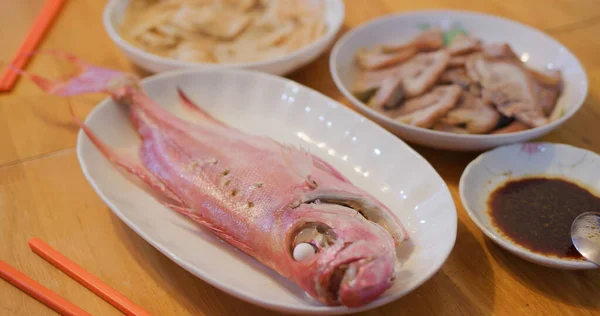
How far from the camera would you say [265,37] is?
202 cm

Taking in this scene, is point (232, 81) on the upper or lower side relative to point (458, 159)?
upper

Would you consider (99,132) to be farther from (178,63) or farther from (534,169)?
(534,169)

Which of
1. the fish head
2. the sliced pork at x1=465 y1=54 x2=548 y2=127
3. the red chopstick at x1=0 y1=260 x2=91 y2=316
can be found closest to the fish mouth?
the fish head

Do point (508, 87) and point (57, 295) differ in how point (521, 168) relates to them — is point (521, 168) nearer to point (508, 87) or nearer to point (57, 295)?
point (508, 87)

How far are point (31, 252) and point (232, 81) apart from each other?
0.80 m

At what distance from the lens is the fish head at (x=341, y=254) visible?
0.94m

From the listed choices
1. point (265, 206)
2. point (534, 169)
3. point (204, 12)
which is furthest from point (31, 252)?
point (534, 169)

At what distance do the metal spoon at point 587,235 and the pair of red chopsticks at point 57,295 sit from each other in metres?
1.01

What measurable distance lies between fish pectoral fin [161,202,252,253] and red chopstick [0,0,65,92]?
1033 mm

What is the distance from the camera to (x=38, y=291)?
3.86 ft

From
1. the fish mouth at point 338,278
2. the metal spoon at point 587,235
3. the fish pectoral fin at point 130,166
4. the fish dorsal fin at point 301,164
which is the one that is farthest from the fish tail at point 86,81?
the metal spoon at point 587,235

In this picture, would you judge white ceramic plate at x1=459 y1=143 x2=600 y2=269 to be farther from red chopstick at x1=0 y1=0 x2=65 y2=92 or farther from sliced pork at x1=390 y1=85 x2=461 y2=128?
red chopstick at x1=0 y1=0 x2=65 y2=92

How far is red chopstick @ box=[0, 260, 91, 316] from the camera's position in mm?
1147

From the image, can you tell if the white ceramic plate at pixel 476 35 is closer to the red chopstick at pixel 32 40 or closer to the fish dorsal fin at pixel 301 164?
Result: the fish dorsal fin at pixel 301 164
